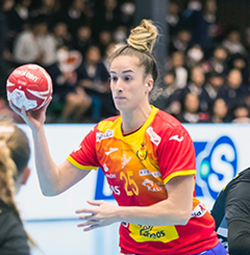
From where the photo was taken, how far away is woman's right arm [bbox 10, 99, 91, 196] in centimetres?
258

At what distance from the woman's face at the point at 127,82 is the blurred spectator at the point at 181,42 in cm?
825

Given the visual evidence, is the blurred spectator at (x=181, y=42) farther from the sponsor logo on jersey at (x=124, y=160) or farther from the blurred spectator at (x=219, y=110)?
the sponsor logo on jersey at (x=124, y=160)

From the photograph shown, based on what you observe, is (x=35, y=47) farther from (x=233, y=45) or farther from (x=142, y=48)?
(x=142, y=48)

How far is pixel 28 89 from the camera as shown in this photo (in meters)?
2.57

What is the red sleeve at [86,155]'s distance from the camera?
9.15ft

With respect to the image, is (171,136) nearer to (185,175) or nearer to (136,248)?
(185,175)

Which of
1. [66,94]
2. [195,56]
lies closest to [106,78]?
[66,94]

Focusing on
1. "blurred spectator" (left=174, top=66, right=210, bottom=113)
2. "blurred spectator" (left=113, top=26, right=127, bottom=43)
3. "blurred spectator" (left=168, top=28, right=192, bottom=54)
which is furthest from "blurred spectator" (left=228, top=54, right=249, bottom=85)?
"blurred spectator" (left=113, top=26, right=127, bottom=43)

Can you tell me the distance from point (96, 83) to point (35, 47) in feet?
4.20

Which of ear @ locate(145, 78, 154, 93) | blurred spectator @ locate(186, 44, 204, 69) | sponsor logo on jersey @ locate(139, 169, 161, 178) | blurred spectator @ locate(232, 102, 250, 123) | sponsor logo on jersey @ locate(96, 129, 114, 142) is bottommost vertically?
blurred spectator @ locate(232, 102, 250, 123)

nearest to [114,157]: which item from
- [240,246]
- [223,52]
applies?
[240,246]

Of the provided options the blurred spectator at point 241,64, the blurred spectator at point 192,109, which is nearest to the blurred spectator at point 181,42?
the blurred spectator at point 241,64

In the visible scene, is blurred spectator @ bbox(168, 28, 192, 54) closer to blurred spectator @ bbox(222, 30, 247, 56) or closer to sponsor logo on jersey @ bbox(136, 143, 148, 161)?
blurred spectator @ bbox(222, 30, 247, 56)

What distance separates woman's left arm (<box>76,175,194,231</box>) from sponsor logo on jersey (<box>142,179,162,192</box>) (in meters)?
0.13
